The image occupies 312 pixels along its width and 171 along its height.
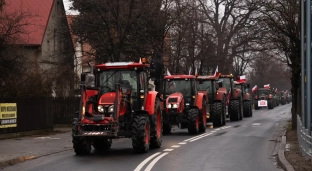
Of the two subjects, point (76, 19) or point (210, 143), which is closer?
point (210, 143)

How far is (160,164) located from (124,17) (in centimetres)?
1578

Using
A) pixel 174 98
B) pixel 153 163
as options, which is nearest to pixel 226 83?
pixel 174 98

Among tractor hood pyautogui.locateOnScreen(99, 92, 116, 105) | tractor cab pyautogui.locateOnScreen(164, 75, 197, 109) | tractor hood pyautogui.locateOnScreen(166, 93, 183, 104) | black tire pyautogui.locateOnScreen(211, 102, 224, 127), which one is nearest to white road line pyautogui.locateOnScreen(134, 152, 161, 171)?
tractor hood pyautogui.locateOnScreen(99, 92, 116, 105)

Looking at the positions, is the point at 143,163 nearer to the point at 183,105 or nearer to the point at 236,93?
the point at 183,105

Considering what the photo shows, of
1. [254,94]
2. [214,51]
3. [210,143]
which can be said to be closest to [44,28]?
[214,51]

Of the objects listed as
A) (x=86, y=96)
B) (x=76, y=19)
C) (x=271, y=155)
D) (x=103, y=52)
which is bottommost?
(x=271, y=155)

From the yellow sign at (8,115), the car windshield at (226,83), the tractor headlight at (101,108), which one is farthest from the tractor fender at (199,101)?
the car windshield at (226,83)

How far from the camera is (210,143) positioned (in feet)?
66.5

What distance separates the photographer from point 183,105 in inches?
985

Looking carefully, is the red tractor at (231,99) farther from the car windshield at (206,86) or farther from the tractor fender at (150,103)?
the tractor fender at (150,103)

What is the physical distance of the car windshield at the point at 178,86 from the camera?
25.9 m

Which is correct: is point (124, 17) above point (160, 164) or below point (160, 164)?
above

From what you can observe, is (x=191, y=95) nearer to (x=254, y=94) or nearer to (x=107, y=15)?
(x=107, y=15)

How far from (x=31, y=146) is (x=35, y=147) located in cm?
40
